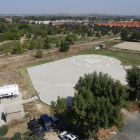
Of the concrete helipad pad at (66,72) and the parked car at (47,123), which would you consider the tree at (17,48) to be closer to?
the concrete helipad pad at (66,72)

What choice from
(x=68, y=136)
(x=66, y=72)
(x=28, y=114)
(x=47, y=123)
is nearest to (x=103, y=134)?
(x=68, y=136)

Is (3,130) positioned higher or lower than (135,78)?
lower

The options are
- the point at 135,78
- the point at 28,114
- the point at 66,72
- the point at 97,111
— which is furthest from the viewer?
the point at 66,72

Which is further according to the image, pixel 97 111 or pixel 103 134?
pixel 103 134

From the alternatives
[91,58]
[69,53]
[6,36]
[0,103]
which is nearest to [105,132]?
[0,103]

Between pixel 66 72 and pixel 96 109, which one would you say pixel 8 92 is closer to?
pixel 66 72

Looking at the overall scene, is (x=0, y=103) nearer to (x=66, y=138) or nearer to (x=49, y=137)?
(x=49, y=137)

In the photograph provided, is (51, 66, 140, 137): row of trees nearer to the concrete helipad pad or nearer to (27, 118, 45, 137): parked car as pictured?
(27, 118, 45, 137): parked car

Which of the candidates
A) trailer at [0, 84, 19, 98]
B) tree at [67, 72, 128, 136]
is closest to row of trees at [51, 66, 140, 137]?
tree at [67, 72, 128, 136]

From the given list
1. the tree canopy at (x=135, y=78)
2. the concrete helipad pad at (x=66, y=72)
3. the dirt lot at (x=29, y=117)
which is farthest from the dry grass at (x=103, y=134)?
the tree canopy at (x=135, y=78)
